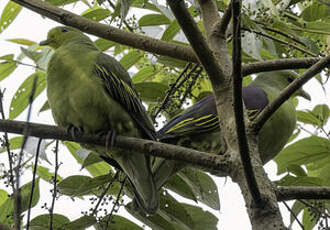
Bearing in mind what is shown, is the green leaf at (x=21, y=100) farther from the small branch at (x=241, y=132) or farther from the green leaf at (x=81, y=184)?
the small branch at (x=241, y=132)

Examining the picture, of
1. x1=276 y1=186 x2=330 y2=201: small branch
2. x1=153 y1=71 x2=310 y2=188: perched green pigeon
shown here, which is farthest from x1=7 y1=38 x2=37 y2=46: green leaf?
x1=276 y1=186 x2=330 y2=201: small branch

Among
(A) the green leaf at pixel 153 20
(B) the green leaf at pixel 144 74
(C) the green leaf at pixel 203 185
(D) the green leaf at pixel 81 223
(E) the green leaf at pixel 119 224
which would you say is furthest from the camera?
(B) the green leaf at pixel 144 74

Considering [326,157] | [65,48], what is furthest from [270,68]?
[65,48]

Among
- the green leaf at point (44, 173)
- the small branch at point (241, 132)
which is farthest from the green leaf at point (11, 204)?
the small branch at point (241, 132)

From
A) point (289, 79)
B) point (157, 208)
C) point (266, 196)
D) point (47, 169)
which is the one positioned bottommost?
point (266, 196)

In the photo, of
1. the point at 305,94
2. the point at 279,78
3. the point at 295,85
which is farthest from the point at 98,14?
the point at 305,94

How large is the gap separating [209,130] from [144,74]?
55 cm

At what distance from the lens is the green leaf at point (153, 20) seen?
2.75 metres

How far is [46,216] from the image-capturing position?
241cm

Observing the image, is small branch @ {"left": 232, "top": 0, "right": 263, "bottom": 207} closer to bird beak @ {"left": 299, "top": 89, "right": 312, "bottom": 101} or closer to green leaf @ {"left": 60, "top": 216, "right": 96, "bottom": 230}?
green leaf @ {"left": 60, "top": 216, "right": 96, "bottom": 230}

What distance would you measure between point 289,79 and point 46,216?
2656 millimetres

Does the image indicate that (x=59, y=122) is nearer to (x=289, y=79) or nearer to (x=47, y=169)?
(x=47, y=169)

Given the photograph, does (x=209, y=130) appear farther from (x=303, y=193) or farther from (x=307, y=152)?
(x=303, y=193)

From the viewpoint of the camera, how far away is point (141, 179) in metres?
2.78
